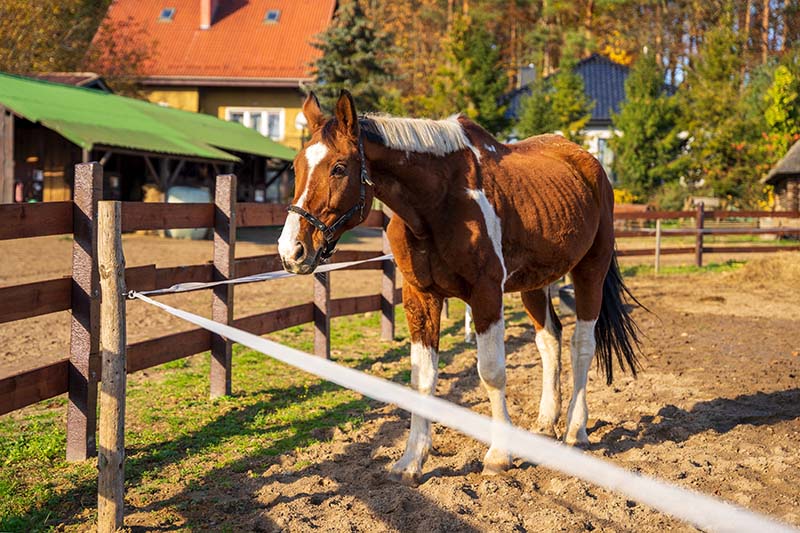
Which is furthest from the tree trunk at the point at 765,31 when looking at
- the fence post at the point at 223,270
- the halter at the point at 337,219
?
the halter at the point at 337,219

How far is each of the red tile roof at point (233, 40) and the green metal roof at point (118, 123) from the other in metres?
7.65

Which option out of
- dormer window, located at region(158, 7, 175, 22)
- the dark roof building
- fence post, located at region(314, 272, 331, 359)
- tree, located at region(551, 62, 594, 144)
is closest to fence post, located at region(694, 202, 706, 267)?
fence post, located at region(314, 272, 331, 359)

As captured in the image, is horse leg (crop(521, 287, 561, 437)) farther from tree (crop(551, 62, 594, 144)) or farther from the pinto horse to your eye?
tree (crop(551, 62, 594, 144))

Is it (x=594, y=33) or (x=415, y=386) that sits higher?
(x=594, y=33)

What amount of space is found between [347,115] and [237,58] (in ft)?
117

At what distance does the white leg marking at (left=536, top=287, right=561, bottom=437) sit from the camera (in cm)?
530

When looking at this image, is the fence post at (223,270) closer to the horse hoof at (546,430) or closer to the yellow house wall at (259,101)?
the horse hoof at (546,430)

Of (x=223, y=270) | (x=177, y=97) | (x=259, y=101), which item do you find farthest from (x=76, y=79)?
(x=223, y=270)

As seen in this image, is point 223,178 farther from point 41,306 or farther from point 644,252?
point 644,252

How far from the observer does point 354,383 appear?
257 cm

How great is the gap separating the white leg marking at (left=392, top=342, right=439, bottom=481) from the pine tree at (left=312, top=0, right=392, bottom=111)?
29331 millimetres

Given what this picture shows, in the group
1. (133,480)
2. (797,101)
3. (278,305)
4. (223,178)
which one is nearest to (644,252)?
(278,305)

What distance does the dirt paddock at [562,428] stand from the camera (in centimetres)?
374

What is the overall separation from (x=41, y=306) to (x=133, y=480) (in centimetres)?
109
